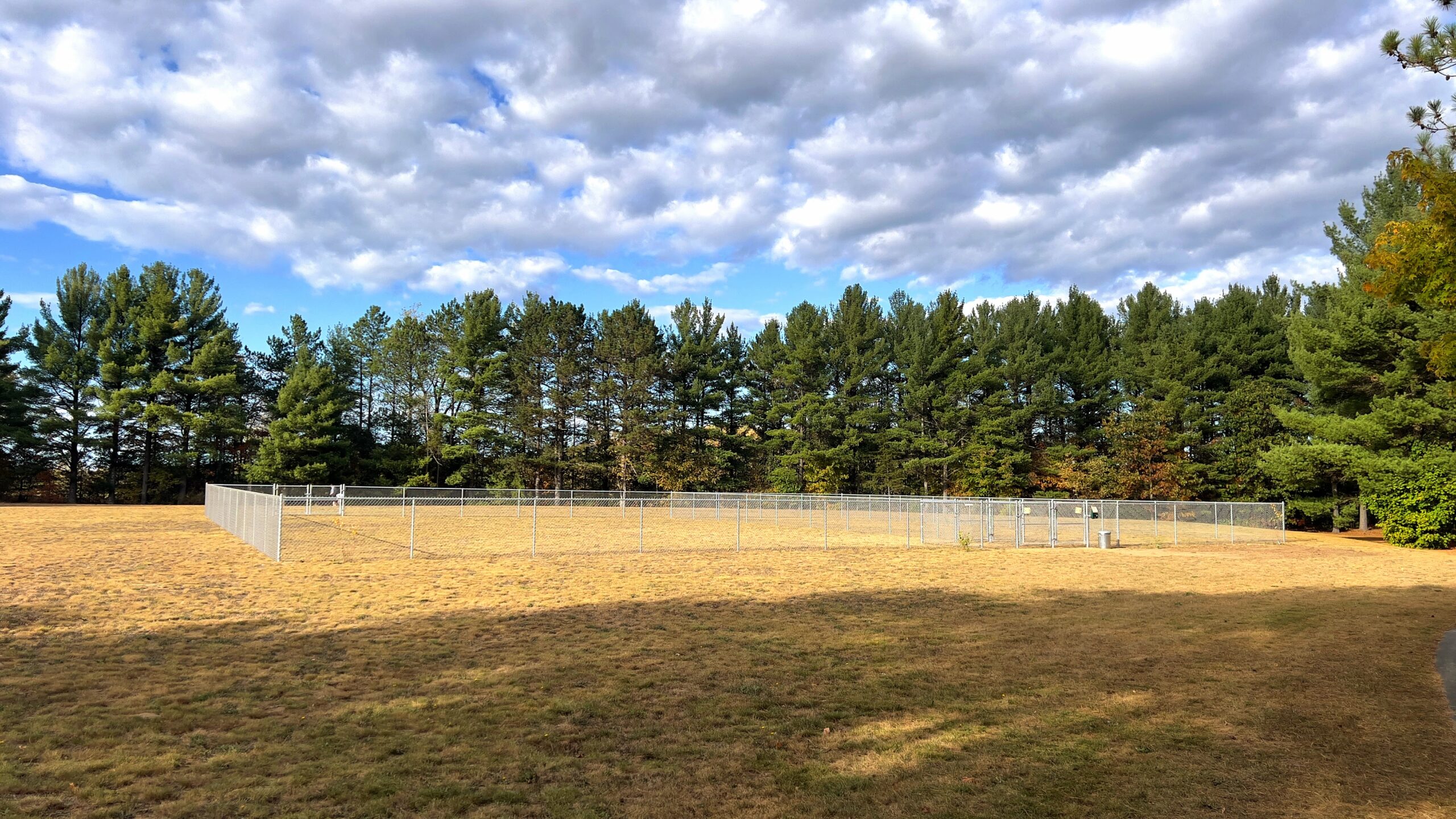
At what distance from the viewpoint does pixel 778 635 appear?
36.2 ft

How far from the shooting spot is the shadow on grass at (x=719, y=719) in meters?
5.27

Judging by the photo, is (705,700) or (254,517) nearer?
(705,700)

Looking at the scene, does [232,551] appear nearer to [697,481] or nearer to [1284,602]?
[1284,602]

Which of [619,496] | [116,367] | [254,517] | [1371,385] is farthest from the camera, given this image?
[116,367]

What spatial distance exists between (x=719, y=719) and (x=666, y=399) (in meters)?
57.8

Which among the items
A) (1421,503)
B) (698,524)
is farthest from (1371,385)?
(698,524)

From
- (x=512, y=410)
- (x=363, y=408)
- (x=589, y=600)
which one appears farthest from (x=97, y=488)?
(x=589, y=600)

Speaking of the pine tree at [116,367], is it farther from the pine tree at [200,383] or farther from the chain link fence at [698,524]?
the chain link fence at [698,524]

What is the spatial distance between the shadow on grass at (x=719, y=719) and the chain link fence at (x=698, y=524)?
9.78 metres

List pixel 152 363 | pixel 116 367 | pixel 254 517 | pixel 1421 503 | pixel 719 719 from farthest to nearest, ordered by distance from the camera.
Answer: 1. pixel 152 363
2. pixel 116 367
3. pixel 1421 503
4. pixel 254 517
5. pixel 719 719

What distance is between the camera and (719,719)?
278 inches

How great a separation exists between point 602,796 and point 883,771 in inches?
80.7

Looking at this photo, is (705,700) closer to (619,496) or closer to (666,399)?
(619,496)

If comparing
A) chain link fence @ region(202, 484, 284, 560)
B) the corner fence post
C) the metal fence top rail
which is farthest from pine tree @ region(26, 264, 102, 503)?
the corner fence post
